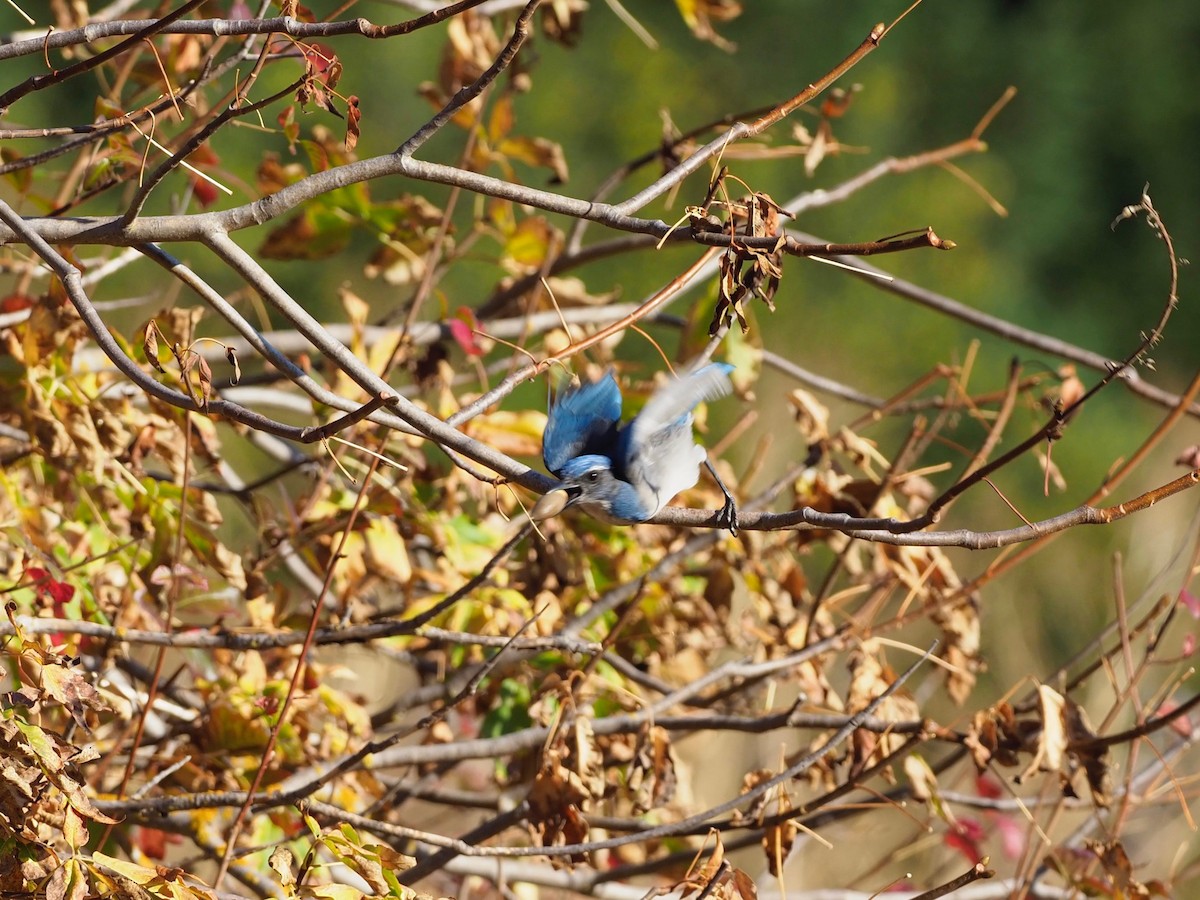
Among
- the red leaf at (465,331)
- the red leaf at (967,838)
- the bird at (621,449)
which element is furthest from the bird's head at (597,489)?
the red leaf at (967,838)

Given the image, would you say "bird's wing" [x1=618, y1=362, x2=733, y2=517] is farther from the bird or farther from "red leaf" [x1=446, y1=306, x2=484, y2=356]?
"red leaf" [x1=446, y1=306, x2=484, y2=356]

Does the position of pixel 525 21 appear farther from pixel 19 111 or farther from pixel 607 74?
pixel 607 74

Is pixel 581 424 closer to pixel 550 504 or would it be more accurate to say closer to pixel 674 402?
pixel 674 402

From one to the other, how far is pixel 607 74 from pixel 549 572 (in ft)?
19.6

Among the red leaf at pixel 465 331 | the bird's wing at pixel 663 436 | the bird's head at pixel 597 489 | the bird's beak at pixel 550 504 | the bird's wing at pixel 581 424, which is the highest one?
the red leaf at pixel 465 331

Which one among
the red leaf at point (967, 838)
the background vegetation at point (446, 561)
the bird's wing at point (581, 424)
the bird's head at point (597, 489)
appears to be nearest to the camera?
the background vegetation at point (446, 561)

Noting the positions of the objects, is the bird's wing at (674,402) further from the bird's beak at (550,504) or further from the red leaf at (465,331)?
the red leaf at (465,331)

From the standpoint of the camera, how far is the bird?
3.73 feet

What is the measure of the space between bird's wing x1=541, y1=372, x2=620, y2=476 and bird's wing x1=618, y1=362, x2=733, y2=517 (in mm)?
37

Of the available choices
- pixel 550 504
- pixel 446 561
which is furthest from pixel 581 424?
Answer: pixel 446 561

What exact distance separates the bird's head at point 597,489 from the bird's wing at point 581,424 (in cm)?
6

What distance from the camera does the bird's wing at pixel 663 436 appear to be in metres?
1.18

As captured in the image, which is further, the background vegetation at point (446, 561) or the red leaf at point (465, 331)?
the red leaf at point (465, 331)

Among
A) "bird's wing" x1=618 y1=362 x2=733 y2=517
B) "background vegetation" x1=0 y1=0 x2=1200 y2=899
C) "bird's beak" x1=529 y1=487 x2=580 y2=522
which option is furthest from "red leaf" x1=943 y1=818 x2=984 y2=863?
"bird's beak" x1=529 y1=487 x2=580 y2=522
